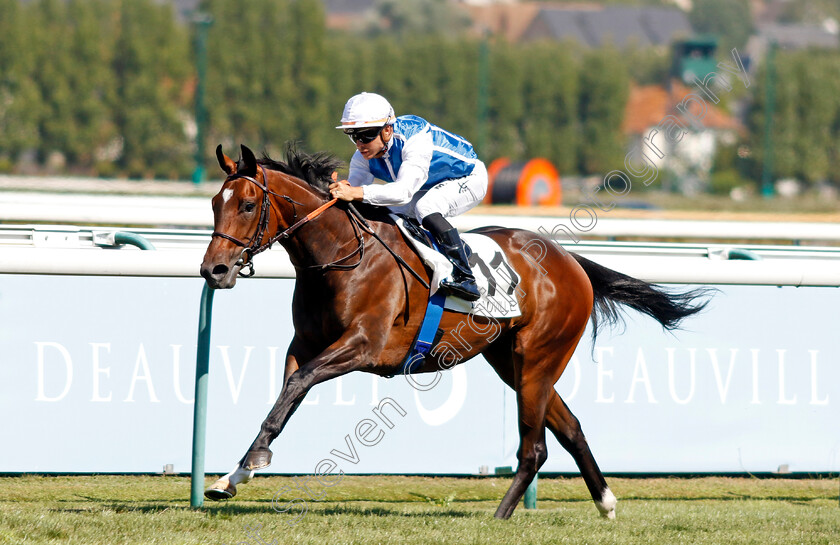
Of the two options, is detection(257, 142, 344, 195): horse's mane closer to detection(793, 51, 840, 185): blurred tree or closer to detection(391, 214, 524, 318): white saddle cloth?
detection(391, 214, 524, 318): white saddle cloth

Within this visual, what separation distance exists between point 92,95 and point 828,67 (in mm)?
25233

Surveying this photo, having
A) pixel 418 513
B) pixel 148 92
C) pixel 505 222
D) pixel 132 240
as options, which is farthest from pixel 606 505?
pixel 148 92

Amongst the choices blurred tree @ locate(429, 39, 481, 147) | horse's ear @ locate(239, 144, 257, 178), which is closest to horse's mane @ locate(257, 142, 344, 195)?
horse's ear @ locate(239, 144, 257, 178)

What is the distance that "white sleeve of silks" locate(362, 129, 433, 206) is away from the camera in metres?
4.18

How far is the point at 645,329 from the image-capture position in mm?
5285

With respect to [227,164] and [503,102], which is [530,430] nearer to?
[227,164]

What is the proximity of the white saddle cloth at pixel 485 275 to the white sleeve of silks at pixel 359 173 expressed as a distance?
191 mm

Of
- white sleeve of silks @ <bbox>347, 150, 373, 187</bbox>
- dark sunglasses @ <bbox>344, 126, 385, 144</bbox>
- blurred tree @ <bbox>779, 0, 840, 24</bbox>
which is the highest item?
blurred tree @ <bbox>779, 0, 840, 24</bbox>

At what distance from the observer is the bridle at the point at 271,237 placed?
12.5ft

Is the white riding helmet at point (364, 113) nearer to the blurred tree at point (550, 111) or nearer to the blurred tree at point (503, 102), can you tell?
the blurred tree at point (503, 102)

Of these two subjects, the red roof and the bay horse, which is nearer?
the bay horse

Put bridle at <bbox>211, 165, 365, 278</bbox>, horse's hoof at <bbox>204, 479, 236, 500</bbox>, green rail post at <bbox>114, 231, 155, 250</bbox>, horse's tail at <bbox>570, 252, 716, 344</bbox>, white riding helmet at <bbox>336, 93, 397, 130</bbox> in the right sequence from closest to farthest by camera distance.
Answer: horse's hoof at <bbox>204, 479, 236, 500</bbox> < bridle at <bbox>211, 165, 365, 278</bbox> < white riding helmet at <bbox>336, 93, 397, 130</bbox> < green rail post at <bbox>114, 231, 155, 250</bbox> < horse's tail at <bbox>570, 252, 716, 344</bbox>

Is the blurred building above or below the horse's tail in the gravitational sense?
below

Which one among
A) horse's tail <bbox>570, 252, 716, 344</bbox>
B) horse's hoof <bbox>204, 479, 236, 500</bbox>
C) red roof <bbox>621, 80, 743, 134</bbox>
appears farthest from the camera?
red roof <bbox>621, 80, 743, 134</bbox>
